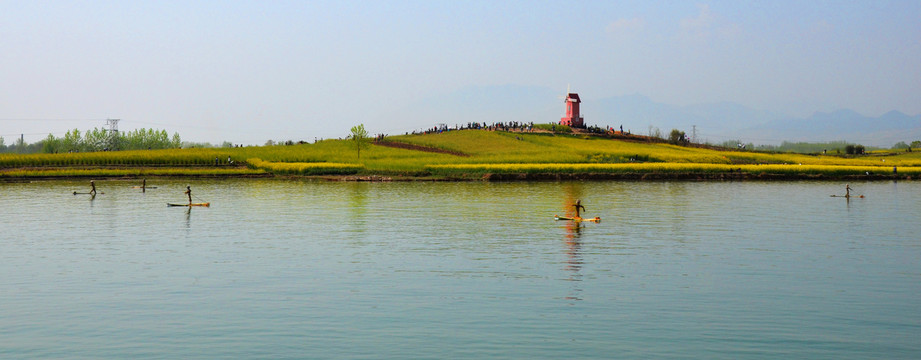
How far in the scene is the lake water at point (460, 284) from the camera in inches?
757

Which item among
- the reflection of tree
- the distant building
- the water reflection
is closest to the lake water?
the water reflection

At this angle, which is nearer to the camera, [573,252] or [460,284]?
[460,284]

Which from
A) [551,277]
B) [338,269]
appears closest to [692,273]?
[551,277]

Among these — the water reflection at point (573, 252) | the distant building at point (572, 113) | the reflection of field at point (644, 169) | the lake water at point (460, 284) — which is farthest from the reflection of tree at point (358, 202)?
the distant building at point (572, 113)

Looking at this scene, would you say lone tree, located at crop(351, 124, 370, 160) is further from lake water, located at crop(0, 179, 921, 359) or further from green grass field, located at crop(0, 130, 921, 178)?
lake water, located at crop(0, 179, 921, 359)

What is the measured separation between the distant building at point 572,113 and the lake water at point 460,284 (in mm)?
106042

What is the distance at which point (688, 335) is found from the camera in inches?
779

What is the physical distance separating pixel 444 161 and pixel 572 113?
212 feet

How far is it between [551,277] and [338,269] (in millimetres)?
7714

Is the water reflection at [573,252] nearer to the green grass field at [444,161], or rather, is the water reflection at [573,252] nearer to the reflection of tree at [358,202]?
the reflection of tree at [358,202]

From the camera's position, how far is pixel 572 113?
163500 millimetres

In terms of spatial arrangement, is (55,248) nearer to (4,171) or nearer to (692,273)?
(692,273)

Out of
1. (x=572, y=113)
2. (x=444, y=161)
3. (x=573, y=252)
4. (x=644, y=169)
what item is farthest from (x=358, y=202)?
(x=572, y=113)

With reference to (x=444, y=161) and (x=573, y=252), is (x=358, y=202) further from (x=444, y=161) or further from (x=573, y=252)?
(x=444, y=161)
